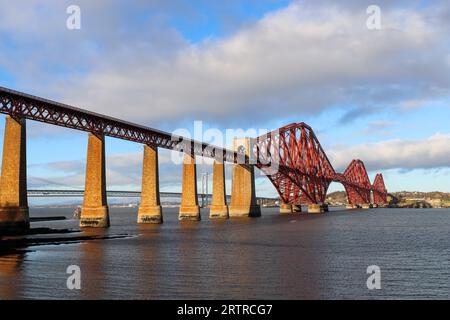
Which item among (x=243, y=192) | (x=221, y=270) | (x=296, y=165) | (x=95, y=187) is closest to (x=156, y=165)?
(x=95, y=187)

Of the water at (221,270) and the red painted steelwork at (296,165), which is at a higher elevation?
the red painted steelwork at (296,165)

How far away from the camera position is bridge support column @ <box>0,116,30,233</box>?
2144 inches

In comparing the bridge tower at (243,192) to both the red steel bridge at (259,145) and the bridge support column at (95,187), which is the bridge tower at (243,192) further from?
the bridge support column at (95,187)

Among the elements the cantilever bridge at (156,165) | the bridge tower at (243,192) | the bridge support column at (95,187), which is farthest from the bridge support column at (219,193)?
the bridge support column at (95,187)

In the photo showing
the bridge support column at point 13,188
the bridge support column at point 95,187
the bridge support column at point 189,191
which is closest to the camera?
the bridge support column at point 13,188

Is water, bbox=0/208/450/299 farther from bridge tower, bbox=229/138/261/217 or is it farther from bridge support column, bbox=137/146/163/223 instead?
bridge tower, bbox=229/138/261/217

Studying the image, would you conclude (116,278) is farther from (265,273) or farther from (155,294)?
(265,273)

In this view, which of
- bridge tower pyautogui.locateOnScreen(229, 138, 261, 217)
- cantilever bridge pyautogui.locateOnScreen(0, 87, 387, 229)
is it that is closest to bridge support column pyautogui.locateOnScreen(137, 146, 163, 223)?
cantilever bridge pyautogui.locateOnScreen(0, 87, 387, 229)

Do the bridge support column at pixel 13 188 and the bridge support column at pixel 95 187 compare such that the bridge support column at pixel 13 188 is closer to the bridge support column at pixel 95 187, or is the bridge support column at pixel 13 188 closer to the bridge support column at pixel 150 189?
the bridge support column at pixel 95 187

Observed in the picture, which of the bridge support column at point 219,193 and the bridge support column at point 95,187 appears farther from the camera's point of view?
the bridge support column at point 219,193

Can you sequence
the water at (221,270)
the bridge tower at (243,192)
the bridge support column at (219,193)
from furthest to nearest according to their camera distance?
the bridge tower at (243,192) < the bridge support column at (219,193) < the water at (221,270)

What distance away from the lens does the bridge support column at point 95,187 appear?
6950 centimetres

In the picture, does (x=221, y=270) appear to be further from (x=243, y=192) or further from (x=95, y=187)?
(x=243, y=192)
